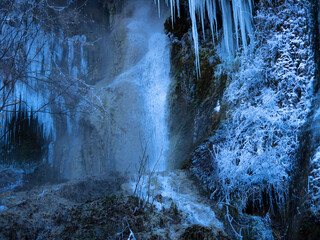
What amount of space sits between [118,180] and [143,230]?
2840 mm

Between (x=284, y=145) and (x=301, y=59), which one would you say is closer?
(x=284, y=145)

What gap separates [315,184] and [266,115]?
1626 mm

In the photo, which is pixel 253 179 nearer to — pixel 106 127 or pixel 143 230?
pixel 143 230

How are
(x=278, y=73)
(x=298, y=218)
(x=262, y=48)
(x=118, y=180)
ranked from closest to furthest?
(x=298, y=218) < (x=278, y=73) < (x=262, y=48) < (x=118, y=180)

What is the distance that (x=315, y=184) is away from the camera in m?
3.08

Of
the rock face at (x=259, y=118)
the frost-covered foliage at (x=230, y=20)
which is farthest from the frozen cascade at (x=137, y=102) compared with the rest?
the frost-covered foliage at (x=230, y=20)

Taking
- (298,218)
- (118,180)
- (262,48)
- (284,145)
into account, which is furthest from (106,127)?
(298,218)

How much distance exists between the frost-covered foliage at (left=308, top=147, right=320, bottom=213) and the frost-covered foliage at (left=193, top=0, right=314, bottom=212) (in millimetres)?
482

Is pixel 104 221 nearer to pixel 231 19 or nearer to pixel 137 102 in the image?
pixel 231 19

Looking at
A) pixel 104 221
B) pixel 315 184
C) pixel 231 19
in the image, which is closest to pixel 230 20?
pixel 231 19

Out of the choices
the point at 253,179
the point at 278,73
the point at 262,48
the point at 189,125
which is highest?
the point at 262,48

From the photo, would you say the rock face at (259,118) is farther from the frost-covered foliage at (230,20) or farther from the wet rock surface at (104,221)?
the wet rock surface at (104,221)

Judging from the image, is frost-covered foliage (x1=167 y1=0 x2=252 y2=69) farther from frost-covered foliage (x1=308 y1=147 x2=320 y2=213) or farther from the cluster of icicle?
frost-covered foliage (x1=308 y1=147 x2=320 y2=213)

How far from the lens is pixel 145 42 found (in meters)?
10.5
